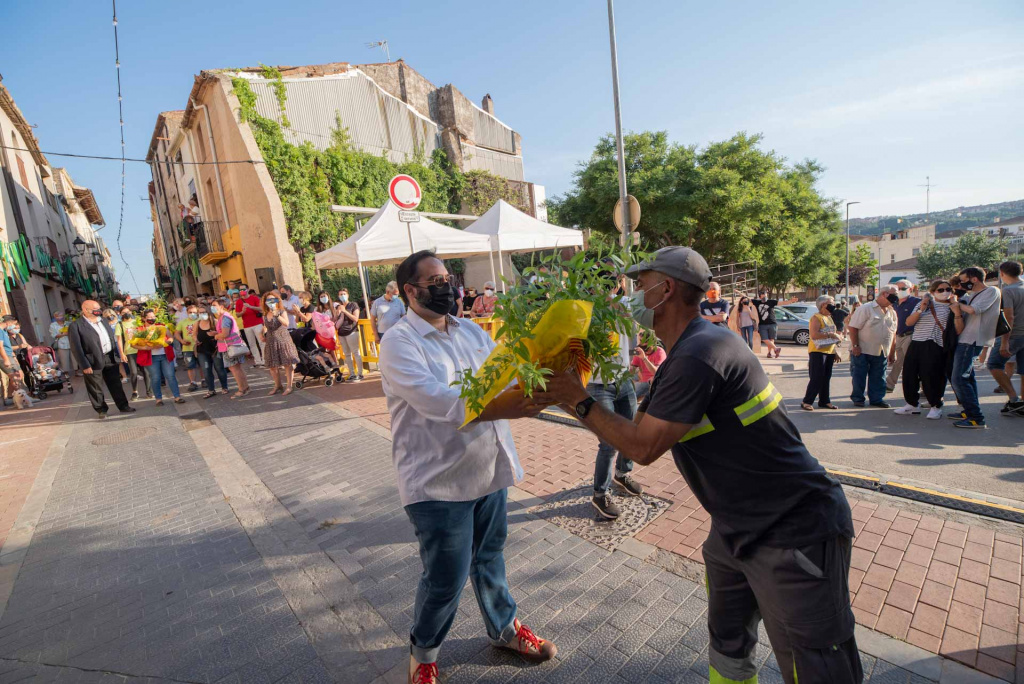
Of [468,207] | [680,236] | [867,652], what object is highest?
[468,207]

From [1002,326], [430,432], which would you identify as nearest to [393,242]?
[430,432]

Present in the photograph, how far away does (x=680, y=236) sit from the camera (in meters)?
24.6

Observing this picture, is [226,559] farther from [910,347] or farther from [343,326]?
[910,347]

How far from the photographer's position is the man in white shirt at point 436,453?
79.5 inches

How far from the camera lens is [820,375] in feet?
23.0

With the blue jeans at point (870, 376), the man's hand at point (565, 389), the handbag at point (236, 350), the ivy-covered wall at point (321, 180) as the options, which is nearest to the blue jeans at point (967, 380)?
the blue jeans at point (870, 376)

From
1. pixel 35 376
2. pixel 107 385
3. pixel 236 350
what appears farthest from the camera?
pixel 35 376

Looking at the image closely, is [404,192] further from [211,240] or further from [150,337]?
[211,240]

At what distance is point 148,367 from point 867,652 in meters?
12.0

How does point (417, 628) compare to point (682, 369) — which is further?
point (417, 628)

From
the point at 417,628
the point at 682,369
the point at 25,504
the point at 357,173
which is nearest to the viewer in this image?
the point at 682,369

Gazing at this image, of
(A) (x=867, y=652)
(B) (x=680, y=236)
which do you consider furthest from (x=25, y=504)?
(B) (x=680, y=236)

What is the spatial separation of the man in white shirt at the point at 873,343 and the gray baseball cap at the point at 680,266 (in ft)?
21.5

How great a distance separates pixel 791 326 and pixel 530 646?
1737 centimetres
